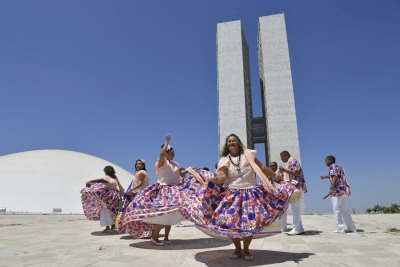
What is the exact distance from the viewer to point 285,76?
107 feet

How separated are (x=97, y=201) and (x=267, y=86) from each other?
28.2 metres

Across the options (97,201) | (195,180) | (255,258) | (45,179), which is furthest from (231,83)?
(255,258)

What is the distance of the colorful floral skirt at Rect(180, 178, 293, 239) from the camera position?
10.4ft

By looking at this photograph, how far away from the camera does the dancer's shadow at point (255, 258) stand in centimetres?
325

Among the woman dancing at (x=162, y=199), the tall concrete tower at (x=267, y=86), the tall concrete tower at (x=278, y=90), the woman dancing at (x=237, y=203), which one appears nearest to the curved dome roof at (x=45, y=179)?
the tall concrete tower at (x=267, y=86)

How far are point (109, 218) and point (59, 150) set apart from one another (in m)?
48.9

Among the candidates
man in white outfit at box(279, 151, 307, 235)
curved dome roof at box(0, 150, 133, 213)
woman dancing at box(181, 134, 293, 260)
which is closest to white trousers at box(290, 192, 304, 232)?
man in white outfit at box(279, 151, 307, 235)

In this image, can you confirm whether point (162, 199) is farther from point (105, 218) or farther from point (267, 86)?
point (267, 86)

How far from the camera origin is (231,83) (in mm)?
33344

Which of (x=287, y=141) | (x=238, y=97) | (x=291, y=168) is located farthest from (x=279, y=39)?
(x=291, y=168)

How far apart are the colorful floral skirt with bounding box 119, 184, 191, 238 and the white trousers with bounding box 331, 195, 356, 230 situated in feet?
12.7

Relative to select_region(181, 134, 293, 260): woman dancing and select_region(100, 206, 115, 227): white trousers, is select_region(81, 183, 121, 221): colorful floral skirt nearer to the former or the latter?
select_region(100, 206, 115, 227): white trousers

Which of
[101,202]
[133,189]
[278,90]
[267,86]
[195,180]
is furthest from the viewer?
[267,86]

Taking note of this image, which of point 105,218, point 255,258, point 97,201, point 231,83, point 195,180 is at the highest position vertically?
point 231,83
